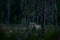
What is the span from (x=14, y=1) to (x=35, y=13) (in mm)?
532

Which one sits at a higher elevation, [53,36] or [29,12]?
[29,12]

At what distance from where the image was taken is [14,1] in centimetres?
428

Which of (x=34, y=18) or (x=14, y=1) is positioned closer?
(x=34, y=18)

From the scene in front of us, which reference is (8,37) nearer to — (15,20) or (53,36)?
(53,36)

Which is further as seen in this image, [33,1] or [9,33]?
[33,1]

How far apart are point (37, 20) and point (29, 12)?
1.11 feet

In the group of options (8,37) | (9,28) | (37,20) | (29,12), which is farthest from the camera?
(29,12)

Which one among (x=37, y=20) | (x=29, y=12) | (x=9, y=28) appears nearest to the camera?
(x=9, y=28)

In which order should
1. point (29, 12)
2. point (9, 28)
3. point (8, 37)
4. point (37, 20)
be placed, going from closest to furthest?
point (8, 37) → point (9, 28) → point (37, 20) → point (29, 12)

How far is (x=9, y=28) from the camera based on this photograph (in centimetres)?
282

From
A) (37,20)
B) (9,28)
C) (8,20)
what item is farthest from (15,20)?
(9,28)

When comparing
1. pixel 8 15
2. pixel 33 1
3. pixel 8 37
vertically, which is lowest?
pixel 8 37

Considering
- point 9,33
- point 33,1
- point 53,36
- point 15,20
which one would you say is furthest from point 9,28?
point 33,1

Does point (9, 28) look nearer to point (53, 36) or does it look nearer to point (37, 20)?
point (53, 36)
